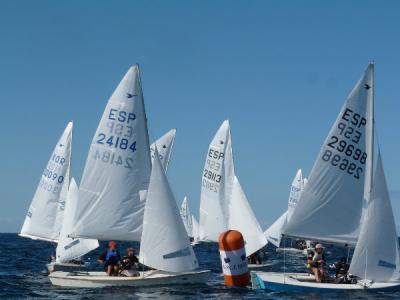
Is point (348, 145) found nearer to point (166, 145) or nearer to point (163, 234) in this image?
point (163, 234)

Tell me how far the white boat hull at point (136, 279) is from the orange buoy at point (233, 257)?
92 cm

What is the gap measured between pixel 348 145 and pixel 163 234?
7.21 meters

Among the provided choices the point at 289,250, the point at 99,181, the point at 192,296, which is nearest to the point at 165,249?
the point at 192,296

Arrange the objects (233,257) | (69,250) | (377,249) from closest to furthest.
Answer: (377,249), (233,257), (69,250)

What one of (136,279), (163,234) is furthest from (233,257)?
(136,279)

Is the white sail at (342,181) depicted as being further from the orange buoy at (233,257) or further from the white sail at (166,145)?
the white sail at (166,145)

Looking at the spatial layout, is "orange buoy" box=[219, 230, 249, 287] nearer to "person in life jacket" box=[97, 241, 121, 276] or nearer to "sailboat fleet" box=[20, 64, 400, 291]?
"sailboat fleet" box=[20, 64, 400, 291]

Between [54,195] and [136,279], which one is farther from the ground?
[54,195]

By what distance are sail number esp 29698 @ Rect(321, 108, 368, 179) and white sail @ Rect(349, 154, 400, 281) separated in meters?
1.72

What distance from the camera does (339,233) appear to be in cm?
2425

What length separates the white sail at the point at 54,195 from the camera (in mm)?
36781

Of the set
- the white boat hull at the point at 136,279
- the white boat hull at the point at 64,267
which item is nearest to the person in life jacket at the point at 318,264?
the white boat hull at the point at 136,279

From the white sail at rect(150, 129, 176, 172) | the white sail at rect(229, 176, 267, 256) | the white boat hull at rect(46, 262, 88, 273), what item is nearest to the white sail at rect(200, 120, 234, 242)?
the white sail at rect(229, 176, 267, 256)

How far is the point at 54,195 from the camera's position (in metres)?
37.0
